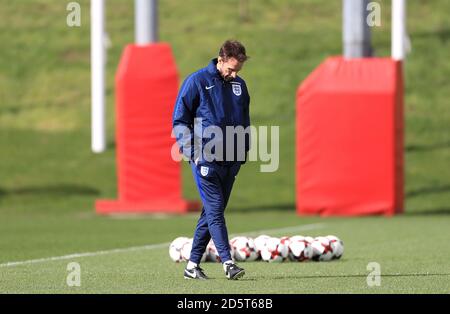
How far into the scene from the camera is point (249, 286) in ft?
38.1

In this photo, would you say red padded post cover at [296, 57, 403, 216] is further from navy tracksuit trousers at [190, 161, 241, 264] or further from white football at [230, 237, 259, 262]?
navy tracksuit trousers at [190, 161, 241, 264]

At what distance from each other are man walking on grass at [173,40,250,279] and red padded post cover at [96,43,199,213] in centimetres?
1332

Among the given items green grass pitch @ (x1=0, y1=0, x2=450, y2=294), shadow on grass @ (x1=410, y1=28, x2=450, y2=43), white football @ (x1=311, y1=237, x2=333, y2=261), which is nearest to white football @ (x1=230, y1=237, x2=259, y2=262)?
green grass pitch @ (x1=0, y1=0, x2=450, y2=294)

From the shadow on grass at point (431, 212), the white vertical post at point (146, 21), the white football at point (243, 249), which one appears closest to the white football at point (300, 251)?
the white football at point (243, 249)

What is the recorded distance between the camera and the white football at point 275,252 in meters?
14.6

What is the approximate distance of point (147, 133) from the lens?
25625 mm

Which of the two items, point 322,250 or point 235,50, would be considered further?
point 322,250

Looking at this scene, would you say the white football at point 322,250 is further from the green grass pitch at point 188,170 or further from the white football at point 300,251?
the green grass pitch at point 188,170

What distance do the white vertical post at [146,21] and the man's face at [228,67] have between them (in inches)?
550

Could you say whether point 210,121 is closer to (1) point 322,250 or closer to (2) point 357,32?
(1) point 322,250

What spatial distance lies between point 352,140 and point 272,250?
1061 centimetres

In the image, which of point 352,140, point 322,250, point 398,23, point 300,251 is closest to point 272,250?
point 300,251

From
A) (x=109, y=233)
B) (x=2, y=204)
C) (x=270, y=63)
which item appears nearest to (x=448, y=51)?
(x=270, y=63)
